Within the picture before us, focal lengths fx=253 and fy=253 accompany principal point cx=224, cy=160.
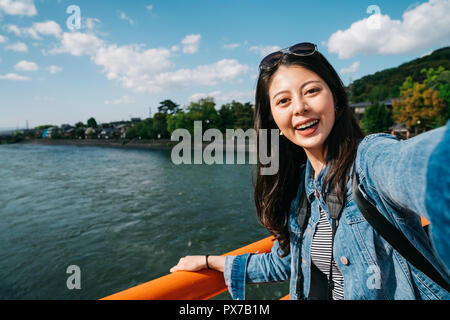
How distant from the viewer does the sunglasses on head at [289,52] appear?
1102 millimetres

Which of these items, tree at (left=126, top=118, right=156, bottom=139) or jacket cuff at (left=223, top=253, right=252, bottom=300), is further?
tree at (left=126, top=118, right=156, bottom=139)

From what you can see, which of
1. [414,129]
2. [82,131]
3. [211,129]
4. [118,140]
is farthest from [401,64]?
[82,131]

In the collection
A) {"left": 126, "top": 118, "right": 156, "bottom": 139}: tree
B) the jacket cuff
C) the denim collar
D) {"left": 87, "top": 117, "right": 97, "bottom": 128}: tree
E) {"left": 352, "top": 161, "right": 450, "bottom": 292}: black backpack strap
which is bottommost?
the jacket cuff

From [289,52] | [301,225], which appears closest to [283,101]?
[289,52]

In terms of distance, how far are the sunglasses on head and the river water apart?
7.93 meters

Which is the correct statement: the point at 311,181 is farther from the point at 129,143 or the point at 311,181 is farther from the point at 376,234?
the point at 129,143

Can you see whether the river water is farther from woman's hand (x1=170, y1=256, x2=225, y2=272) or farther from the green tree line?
the green tree line

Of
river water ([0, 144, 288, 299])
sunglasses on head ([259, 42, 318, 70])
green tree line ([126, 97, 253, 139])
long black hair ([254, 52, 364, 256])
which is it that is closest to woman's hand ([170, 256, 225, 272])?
long black hair ([254, 52, 364, 256])

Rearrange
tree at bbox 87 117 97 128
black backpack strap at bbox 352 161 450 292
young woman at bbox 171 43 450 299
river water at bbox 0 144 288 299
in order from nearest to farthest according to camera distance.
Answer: young woman at bbox 171 43 450 299 → black backpack strap at bbox 352 161 450 292 → river water at bbox 0 144 288 299 → tree at bbox 87 117 97 128

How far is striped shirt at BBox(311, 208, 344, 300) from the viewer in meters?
1.05

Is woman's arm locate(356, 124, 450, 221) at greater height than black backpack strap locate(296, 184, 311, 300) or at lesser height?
greater

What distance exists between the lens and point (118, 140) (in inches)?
2601

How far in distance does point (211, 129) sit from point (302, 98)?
46.9 m

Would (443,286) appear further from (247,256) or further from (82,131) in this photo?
(82,131)
